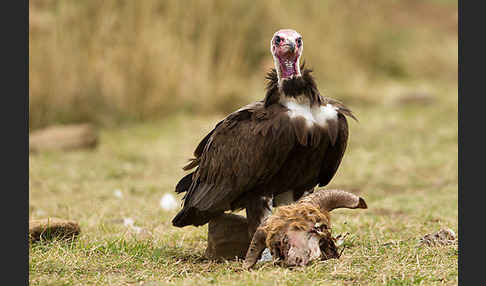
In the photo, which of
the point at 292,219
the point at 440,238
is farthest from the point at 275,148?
the point at 440,238

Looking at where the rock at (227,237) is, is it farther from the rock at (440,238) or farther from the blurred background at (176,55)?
the blurred background at (176,55)

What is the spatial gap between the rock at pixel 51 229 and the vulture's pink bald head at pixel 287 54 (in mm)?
1796

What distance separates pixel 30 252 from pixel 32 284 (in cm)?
70

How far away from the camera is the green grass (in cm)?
445

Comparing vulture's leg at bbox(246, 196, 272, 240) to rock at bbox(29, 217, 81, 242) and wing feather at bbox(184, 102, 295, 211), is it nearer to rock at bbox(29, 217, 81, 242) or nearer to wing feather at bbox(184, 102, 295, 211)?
wing feather at bbox(184, 102, 295, 211)

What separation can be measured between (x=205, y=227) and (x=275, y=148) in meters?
1.68

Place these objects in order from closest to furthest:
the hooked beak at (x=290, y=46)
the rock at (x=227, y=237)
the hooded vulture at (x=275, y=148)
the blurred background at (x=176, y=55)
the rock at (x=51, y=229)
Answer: the hooded vulture at (x=275, y=148) < the hooked beak at (x=290, y=46) < the rock at (x=227, y=237) < the rock at (x=51, y=229) < the blurred background at (x=176, y=55)

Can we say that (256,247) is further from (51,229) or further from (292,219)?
(51,229)

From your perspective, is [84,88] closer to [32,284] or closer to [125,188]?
[125,188]

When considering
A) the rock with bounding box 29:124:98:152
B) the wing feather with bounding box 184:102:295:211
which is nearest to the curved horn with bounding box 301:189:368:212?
the wing feather with bounding box 184:102:295:211

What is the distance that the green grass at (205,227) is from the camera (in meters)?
4.45

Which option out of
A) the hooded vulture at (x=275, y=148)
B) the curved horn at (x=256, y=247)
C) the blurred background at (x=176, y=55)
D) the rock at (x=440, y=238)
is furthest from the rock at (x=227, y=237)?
the blurred background at (x=176, y=55)

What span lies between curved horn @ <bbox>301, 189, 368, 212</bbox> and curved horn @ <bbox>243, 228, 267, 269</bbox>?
14.1 inches

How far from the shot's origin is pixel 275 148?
15.3 ft
